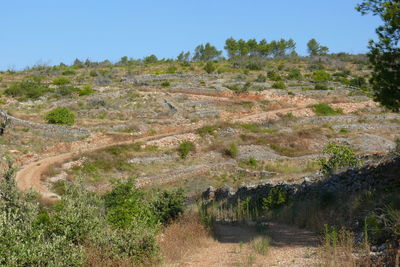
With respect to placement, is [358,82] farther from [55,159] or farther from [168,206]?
[168,206]

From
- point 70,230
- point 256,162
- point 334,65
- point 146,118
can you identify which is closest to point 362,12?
point 70,230

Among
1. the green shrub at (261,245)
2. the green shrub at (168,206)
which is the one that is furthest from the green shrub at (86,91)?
the green shrub at (261,245)

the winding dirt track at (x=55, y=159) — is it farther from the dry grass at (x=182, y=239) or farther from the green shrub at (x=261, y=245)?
the green shrub at (x=261, y=245)

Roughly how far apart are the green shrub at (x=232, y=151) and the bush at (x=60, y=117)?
13.1 metres

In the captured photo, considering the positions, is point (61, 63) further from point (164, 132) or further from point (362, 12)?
point (362, 12)

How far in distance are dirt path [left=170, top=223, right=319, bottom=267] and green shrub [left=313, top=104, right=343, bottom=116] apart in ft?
110

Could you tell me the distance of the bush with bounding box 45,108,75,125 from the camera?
122 feet

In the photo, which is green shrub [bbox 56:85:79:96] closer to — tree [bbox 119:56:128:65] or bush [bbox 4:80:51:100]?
bush [bbox 4:80:51:100]

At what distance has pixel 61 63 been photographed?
92.2 m

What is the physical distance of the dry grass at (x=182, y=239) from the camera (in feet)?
31.9

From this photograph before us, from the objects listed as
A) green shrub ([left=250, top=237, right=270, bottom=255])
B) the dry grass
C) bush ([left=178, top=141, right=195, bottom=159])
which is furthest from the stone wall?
bush ([left=178, top=141, right=195, bottom=159])

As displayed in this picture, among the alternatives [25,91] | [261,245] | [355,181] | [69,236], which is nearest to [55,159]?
[355,181]

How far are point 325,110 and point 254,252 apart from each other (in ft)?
122

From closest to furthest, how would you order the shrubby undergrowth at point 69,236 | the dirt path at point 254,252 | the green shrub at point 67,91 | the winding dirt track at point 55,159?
1. the shrubby undergrowth at point 69,236
2. the dirt path at point 254,252
3. the winding dirt track at point 55,159
4. the green shrub at point 67,91
